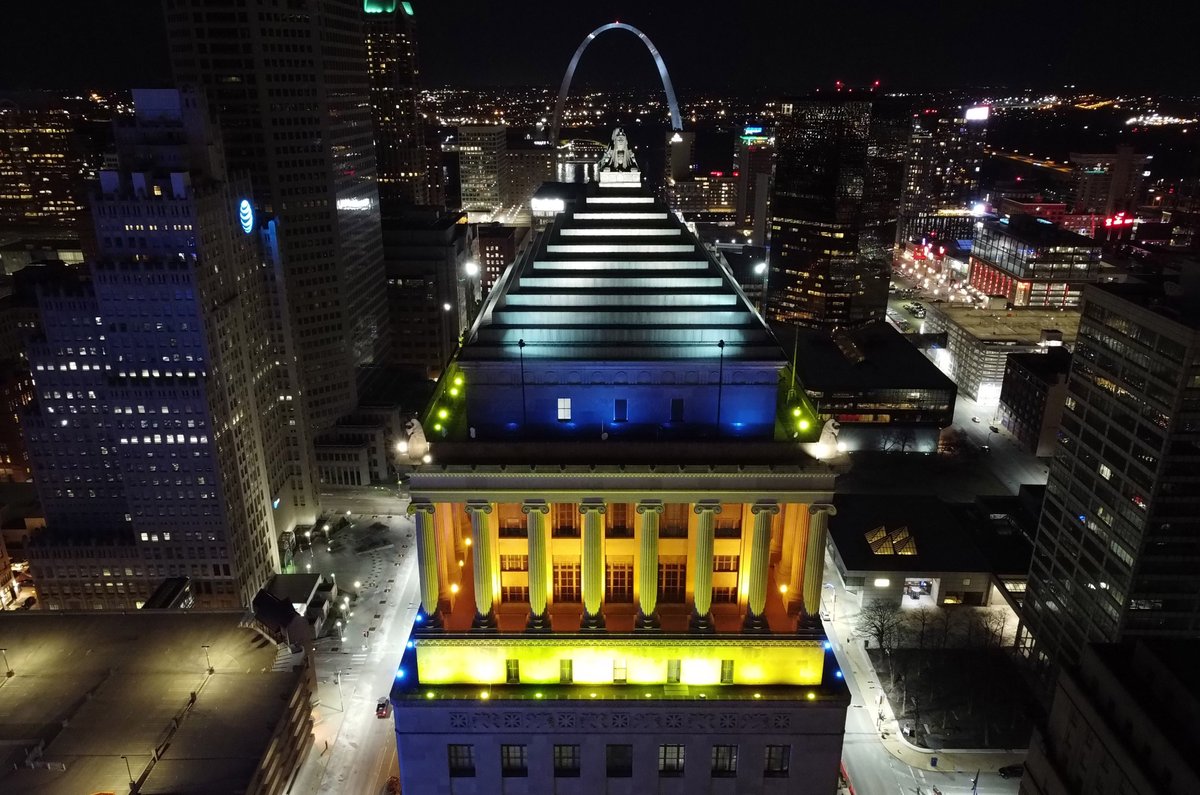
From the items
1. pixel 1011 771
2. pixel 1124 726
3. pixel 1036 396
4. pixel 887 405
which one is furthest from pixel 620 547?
pixel 1036 396

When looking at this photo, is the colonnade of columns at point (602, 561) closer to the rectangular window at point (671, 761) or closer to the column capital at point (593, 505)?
the column capital at point (593, 505)

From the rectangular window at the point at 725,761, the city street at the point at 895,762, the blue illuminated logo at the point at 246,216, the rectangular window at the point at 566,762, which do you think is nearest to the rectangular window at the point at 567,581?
the rectangular window at the point at 566,762

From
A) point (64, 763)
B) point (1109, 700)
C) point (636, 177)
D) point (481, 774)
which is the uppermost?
point (636, 177)

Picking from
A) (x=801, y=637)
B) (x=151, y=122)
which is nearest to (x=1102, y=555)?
(x=801, y=637)

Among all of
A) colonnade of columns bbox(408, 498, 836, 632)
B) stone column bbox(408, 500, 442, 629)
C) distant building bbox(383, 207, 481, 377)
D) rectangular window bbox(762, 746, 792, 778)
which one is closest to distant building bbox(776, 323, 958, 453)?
distant building bbox(383, 207, 481, 377)

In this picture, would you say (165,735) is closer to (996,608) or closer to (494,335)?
(494,335)

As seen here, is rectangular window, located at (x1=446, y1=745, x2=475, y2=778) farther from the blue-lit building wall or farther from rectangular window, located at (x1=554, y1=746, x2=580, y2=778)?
the blue-lit building wall

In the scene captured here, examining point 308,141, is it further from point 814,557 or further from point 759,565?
point 814,557
